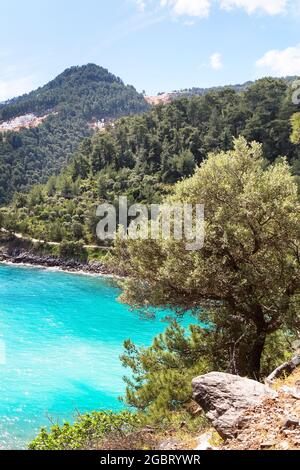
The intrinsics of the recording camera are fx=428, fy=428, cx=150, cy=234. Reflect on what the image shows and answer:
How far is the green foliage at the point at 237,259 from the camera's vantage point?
1611cm

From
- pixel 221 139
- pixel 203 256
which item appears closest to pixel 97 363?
pixel 203 256

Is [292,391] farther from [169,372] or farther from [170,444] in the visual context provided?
[169,372]

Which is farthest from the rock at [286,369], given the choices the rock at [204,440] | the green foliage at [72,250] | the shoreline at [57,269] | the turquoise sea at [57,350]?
the green foliage at [72,250]

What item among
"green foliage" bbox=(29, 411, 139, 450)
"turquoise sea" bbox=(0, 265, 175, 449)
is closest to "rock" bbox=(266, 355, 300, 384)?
"green foliage" bbox=(29, 411, 139, 450)

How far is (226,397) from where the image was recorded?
9703 millimetres

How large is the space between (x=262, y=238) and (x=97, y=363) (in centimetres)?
2776

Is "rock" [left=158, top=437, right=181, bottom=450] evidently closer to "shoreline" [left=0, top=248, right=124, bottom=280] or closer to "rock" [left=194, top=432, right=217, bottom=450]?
"rock" [left=194, top=432, right=217, bottom=450]

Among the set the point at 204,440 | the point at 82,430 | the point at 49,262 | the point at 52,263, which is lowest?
the point at 52,263

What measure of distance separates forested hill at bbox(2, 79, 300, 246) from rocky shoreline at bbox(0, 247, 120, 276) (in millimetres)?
5061

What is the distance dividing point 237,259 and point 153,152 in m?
97.8

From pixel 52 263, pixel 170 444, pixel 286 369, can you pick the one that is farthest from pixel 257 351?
pixel 52 263

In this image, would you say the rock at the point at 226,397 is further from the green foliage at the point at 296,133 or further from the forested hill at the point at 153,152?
the forested hill at the point at 153,152

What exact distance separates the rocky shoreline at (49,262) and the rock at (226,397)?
236 ft
